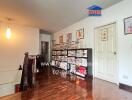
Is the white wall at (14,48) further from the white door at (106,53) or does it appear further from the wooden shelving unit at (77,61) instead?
the white door at (106,53)

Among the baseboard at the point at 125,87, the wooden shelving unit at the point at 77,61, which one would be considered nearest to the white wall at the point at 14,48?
the wooden shelving unit at the point at 77,61

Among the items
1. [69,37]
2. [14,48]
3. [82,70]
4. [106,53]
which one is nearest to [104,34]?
[106,53]

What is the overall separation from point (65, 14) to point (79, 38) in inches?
52.8

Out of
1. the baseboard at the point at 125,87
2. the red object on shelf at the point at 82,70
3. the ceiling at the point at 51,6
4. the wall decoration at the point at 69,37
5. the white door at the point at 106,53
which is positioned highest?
the ceiling at the point at 51,6

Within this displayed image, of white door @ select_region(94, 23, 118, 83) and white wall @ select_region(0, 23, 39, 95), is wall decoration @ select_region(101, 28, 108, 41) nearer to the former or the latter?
white door @ select_region(94, 23, 118, 83)

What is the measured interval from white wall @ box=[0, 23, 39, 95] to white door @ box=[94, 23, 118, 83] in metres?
3.97

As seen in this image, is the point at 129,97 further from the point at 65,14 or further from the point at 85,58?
the point at 65,14

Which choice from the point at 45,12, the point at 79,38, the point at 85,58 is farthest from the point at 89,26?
the point at 45,12

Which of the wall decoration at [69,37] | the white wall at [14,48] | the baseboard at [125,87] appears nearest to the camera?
the baseboard at [125,87]

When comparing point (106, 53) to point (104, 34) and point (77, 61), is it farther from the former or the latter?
point (77, 61)

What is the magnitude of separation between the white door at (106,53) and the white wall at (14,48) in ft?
13.0

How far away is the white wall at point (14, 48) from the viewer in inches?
229

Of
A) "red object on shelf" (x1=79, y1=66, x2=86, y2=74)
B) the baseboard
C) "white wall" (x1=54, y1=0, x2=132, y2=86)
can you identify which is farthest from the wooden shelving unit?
the baseboard

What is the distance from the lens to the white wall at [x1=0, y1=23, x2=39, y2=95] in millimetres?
5812
